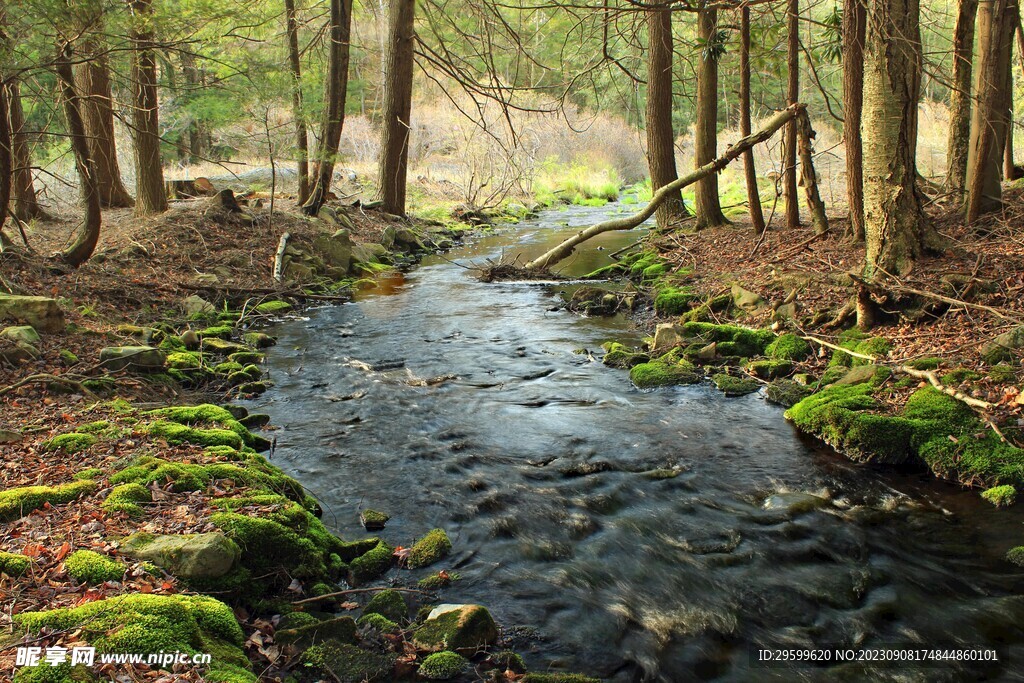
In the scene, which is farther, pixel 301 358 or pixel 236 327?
pixel 236 327

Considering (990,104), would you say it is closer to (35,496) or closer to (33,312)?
(35,496)

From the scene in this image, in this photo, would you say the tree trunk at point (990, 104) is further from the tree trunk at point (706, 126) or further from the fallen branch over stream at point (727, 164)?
the tree trunk at point (706, 126)

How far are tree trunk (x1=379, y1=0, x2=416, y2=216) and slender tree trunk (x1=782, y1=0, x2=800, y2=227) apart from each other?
8719mm

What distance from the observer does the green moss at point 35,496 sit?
162 inches

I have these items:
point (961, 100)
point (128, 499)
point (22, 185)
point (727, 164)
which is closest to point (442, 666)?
point (128, 499)

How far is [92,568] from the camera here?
11.6ft

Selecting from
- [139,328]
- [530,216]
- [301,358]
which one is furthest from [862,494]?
[530,216]

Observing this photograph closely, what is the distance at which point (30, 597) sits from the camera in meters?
3.24

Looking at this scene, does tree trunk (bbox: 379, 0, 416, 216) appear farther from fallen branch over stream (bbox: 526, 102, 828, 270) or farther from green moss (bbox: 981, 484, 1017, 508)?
green moss (bbox: 981, 484, 1017, 508)

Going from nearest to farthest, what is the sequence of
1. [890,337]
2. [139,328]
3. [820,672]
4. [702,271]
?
[820,672] → [890,337] → [139,328] → [702,271]

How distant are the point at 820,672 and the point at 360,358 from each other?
6.63m

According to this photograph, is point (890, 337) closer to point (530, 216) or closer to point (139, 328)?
point (139, 328)

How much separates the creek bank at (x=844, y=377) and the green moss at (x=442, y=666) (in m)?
3.86

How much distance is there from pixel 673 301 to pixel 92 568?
27.8 ft
